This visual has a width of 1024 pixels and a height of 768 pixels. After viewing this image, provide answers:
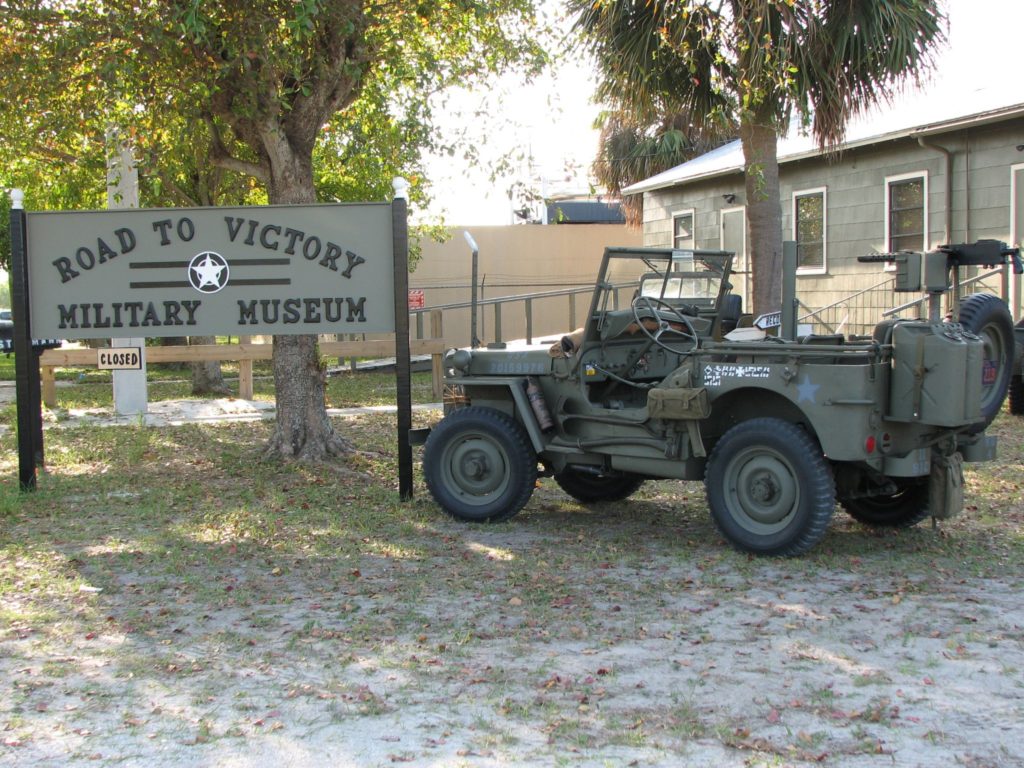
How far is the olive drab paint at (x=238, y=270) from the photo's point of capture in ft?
28.8

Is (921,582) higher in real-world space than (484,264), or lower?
lower

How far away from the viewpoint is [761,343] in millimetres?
6605

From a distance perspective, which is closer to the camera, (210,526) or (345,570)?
(345,570)

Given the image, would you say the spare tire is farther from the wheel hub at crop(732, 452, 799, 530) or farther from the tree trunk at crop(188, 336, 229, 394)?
the tree trunk at crop(188, 336, 229, 394)

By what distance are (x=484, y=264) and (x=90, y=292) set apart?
17.4m

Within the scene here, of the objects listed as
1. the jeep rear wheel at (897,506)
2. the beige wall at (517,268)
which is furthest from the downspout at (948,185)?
the beige wall at (517,268)

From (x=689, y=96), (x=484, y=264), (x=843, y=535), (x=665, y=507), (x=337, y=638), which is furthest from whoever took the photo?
(x=484, y=264)

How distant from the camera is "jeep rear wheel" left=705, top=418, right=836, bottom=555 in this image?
20.5 ft

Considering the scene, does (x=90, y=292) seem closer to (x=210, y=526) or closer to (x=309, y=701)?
(x=210, y=526)

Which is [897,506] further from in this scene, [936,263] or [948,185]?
[948,185]

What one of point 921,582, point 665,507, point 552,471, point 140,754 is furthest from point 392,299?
point 140,754

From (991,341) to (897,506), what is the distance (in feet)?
3.97

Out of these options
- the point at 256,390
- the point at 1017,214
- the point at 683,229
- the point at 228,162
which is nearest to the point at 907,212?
the point at 1017,214

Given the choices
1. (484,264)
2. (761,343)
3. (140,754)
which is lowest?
(140,754)
